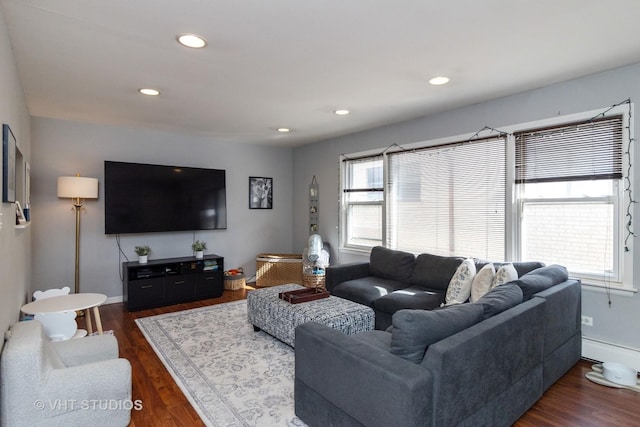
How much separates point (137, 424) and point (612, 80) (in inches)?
169

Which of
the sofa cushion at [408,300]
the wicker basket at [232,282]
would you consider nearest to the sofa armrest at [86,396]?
the sofa cushion at [408,300]

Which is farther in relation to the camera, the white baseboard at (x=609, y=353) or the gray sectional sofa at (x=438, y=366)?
the white baseboard at (x=609, y=353)

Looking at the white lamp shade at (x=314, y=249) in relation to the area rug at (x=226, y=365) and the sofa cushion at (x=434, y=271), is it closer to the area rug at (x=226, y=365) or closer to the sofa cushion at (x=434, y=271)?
the area rug at (x=226, y=365)

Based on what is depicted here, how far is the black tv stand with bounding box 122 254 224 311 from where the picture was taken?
175 inches

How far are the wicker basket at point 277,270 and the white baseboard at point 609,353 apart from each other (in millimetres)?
3735

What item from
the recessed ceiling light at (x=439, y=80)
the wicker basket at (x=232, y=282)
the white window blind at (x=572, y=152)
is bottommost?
the wicker basket at (x=232, y=282)

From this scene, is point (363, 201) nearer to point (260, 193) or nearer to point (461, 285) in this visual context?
point (260, 193)

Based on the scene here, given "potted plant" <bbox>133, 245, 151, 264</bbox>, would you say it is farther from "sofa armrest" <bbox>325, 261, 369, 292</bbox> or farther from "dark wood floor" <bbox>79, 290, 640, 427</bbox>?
"sofa armrest" <bbox>325, 261, 369, 292</bbox>

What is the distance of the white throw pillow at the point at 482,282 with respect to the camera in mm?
3043

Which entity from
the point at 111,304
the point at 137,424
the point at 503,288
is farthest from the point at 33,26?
the point at 111,304

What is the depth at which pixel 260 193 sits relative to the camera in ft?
20.3

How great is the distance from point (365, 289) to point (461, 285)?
0.97m

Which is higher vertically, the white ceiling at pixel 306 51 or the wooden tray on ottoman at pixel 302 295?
the white ceiling at pixel 306 51

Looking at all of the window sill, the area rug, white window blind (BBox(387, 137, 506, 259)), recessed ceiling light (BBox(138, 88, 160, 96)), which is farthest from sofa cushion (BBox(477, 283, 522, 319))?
recessed ceiling light (BBox(138, 88, 160, 96))
